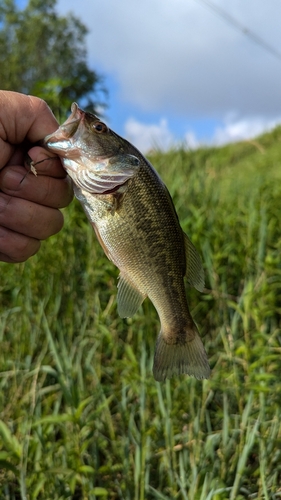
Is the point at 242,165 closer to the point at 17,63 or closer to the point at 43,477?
the point at 43,477

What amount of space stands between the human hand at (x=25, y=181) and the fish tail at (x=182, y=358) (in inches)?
22.1

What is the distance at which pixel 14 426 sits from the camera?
2.49 metres

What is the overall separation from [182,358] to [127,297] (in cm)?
28

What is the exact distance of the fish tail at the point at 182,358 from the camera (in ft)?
5.66

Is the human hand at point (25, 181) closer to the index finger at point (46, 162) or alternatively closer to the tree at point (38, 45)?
the index finger at point (46, 162)

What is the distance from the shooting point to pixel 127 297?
1.74 meters

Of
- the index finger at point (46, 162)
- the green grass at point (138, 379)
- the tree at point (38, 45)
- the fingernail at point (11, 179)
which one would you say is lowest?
the green grass at point (138, 379)

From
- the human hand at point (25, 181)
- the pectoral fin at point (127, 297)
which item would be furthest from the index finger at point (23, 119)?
the pectoral fin at point (127, 297)

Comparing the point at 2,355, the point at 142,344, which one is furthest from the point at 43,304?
the point at 142,344

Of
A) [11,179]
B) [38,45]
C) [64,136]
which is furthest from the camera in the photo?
[38,45]

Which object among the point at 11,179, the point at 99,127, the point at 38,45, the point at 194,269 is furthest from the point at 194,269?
the point at 38,45

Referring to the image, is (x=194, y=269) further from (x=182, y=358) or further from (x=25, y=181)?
(x=25, y=181)

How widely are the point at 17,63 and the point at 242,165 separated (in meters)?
21.9

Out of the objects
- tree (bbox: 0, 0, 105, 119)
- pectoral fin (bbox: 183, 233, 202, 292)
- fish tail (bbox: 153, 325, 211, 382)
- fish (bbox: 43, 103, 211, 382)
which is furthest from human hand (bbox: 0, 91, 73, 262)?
tree (bbox: 0, 0, 105, 119)
